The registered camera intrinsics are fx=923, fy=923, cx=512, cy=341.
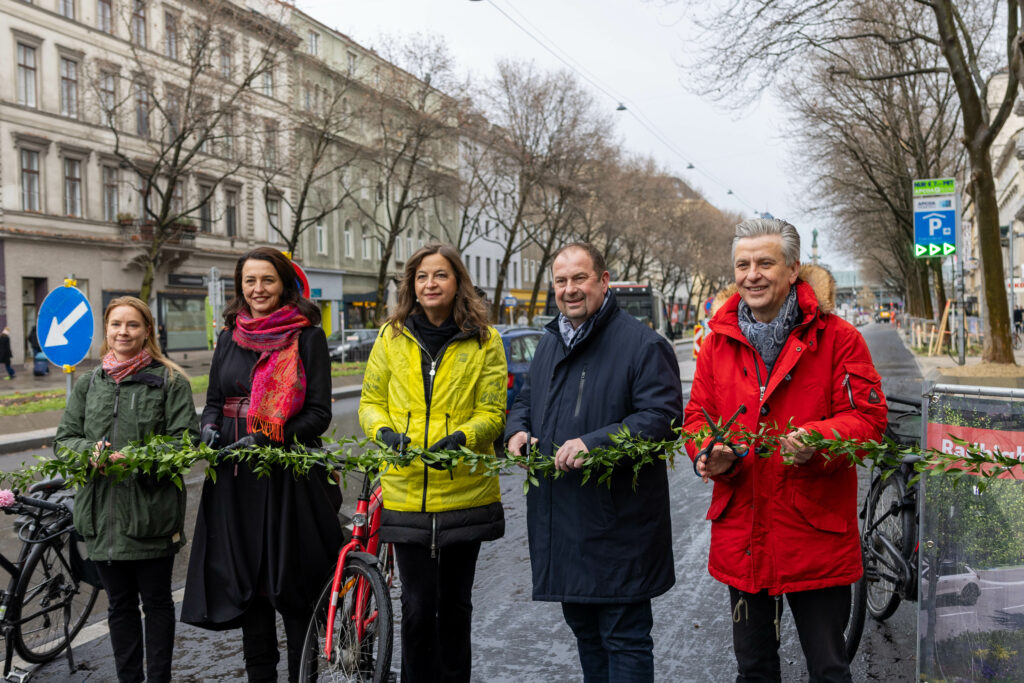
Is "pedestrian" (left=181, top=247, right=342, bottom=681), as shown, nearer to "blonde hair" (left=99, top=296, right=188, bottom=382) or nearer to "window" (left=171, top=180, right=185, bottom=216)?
"blonde hair" (left=99, top=296, right=188, bottom=382)

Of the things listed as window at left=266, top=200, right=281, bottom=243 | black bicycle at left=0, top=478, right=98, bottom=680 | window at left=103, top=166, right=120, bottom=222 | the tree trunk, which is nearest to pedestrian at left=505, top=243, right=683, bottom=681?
black bicycle at left=0, top=478, right=98, bottom=680

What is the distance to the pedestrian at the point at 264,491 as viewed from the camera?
12.1 ft

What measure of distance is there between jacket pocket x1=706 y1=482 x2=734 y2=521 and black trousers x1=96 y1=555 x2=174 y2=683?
2361mm

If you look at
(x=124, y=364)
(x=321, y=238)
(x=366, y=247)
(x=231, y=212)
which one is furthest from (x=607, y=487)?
(x=366, y=247)

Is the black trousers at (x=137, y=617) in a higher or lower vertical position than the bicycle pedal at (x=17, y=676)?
higher

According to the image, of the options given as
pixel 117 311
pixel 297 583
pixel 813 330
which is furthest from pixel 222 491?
pixel 813 330

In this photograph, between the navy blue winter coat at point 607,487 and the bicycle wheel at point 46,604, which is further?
the bicycle wheel at point 46,604

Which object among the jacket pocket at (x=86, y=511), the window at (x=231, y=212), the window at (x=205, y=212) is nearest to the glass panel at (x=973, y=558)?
the jacket pocket at (x=86, y=511)

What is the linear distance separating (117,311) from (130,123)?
116 ft

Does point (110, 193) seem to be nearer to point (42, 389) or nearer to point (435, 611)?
point (42, 389)

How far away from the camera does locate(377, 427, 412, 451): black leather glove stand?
349 centimetres

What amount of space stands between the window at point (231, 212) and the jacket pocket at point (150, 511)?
1582 inches

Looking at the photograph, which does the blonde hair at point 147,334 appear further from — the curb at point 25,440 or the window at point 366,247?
the window at point 366,247

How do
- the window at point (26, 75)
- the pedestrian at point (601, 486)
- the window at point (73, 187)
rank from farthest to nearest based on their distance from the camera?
the window at point (73, 187) → the window at point (26, 75) → the pedestrian at point (601, 486)
